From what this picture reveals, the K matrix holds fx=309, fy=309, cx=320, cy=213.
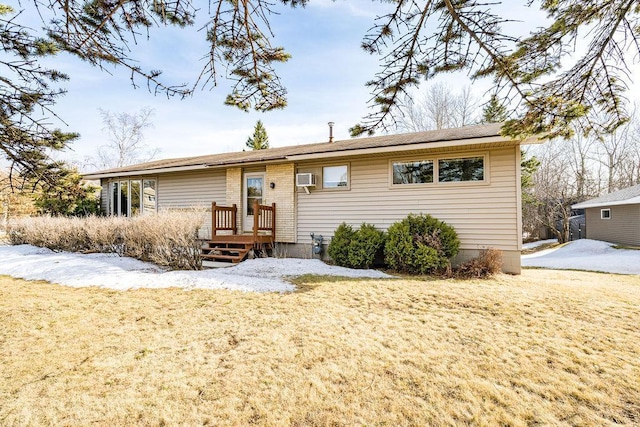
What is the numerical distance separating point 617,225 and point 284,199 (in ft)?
62.1

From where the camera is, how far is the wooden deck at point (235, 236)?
30.0 ft

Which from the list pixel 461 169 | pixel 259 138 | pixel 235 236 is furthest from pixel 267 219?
pixel 259 138

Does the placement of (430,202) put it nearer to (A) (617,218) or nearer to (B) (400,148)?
(B) (400,148)

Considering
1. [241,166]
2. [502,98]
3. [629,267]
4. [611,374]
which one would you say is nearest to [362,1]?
[502,98]

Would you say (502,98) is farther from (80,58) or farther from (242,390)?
(80,58)

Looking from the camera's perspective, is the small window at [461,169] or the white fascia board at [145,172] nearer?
the small window at [461,169]

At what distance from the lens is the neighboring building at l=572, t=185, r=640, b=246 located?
51.7 feet

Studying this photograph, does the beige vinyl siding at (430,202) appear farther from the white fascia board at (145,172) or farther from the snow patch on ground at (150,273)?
the white fascia board at (145,172)

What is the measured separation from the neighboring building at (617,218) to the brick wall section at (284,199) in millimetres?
16598

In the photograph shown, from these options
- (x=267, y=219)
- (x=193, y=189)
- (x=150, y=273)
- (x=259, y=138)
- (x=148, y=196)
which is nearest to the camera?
(x=150, y=273)

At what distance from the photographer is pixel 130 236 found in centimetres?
834

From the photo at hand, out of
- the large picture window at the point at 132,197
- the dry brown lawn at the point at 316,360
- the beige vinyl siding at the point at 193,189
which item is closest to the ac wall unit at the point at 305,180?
the beige vinyl siding at the point at 193,189

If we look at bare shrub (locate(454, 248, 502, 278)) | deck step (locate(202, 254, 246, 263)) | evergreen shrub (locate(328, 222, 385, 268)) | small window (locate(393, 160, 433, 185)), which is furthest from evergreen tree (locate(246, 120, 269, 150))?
bare shrub (locate(454, 248, 502, 278))

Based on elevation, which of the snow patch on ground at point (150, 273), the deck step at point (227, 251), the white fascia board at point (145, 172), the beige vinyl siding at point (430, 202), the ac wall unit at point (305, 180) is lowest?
the snow patch on ground at point (150, 273)
